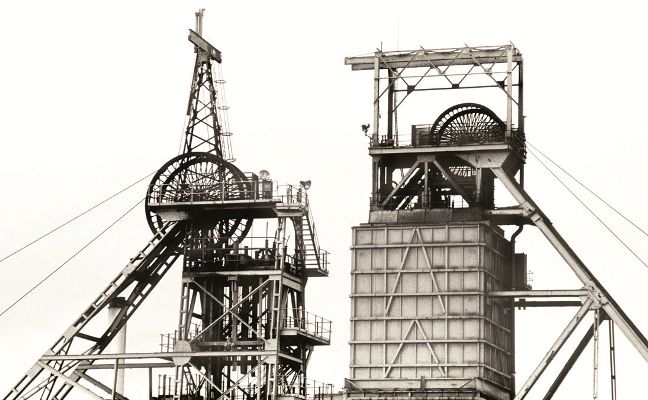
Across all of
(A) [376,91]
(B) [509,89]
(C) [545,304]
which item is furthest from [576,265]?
(A) [376,91]

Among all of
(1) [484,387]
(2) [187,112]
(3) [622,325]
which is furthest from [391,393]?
(2) [187,112]

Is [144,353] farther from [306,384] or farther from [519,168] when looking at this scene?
[519,168]

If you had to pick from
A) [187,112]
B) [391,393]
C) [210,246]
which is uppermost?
[187,112]

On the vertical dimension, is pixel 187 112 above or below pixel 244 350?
above

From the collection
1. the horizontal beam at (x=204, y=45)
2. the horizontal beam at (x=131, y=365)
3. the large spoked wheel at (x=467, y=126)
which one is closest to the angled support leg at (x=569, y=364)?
the large spoked wheel at (x=467, y=126)

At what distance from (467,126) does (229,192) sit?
15.5 m

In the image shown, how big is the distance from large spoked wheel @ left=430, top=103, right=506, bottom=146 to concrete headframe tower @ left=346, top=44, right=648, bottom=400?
0.20 ft

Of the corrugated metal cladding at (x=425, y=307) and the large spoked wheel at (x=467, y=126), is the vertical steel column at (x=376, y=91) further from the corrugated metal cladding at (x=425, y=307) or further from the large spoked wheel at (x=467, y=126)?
the corrugated metal cladding at (x=425, y=307)

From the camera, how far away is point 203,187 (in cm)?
14625

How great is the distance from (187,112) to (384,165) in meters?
14.9

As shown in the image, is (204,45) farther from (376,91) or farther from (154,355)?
(154,355)

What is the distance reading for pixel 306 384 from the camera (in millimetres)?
143750

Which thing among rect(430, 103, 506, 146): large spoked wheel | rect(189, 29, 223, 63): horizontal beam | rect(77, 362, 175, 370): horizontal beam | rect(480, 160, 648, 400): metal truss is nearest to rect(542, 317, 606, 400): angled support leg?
rect(480, 160, 648, 400): metal truss

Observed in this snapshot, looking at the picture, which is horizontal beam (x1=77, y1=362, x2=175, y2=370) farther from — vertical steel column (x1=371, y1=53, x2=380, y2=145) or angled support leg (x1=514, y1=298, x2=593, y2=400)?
angled support leg (x1=514, y1=298, x2=593, y2=400)
